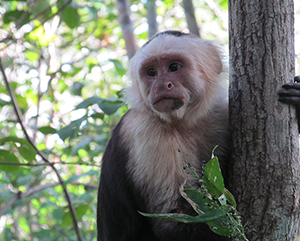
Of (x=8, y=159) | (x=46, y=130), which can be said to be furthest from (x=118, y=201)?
(x=8, y=159)

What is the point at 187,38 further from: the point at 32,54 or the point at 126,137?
the point at 32,54

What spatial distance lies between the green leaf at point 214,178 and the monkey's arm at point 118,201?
140 centimetres

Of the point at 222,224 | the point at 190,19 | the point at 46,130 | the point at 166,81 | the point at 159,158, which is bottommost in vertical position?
the point at 46,130

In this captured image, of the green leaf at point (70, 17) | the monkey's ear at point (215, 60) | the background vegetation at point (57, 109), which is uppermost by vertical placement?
the green leaf at point (70, 17)

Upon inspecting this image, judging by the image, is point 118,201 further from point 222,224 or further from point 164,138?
point 222,224

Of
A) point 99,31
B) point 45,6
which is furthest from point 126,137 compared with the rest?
point 99,31

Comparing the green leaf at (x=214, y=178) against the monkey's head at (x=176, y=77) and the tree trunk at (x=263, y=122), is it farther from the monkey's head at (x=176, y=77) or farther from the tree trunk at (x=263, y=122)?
the monkey's head at (x=176, y=77)

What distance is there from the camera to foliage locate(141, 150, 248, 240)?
4.99ft

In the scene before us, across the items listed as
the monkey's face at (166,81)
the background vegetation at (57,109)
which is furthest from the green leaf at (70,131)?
the monkey's face at (166,81)

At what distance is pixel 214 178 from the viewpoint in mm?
1638

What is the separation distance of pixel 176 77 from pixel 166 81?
154 mm

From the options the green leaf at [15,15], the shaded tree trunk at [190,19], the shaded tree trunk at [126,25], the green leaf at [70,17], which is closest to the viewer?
the green leaf at [15,15]

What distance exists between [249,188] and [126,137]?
49.3 inches

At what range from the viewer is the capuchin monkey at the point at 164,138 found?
2713mm
